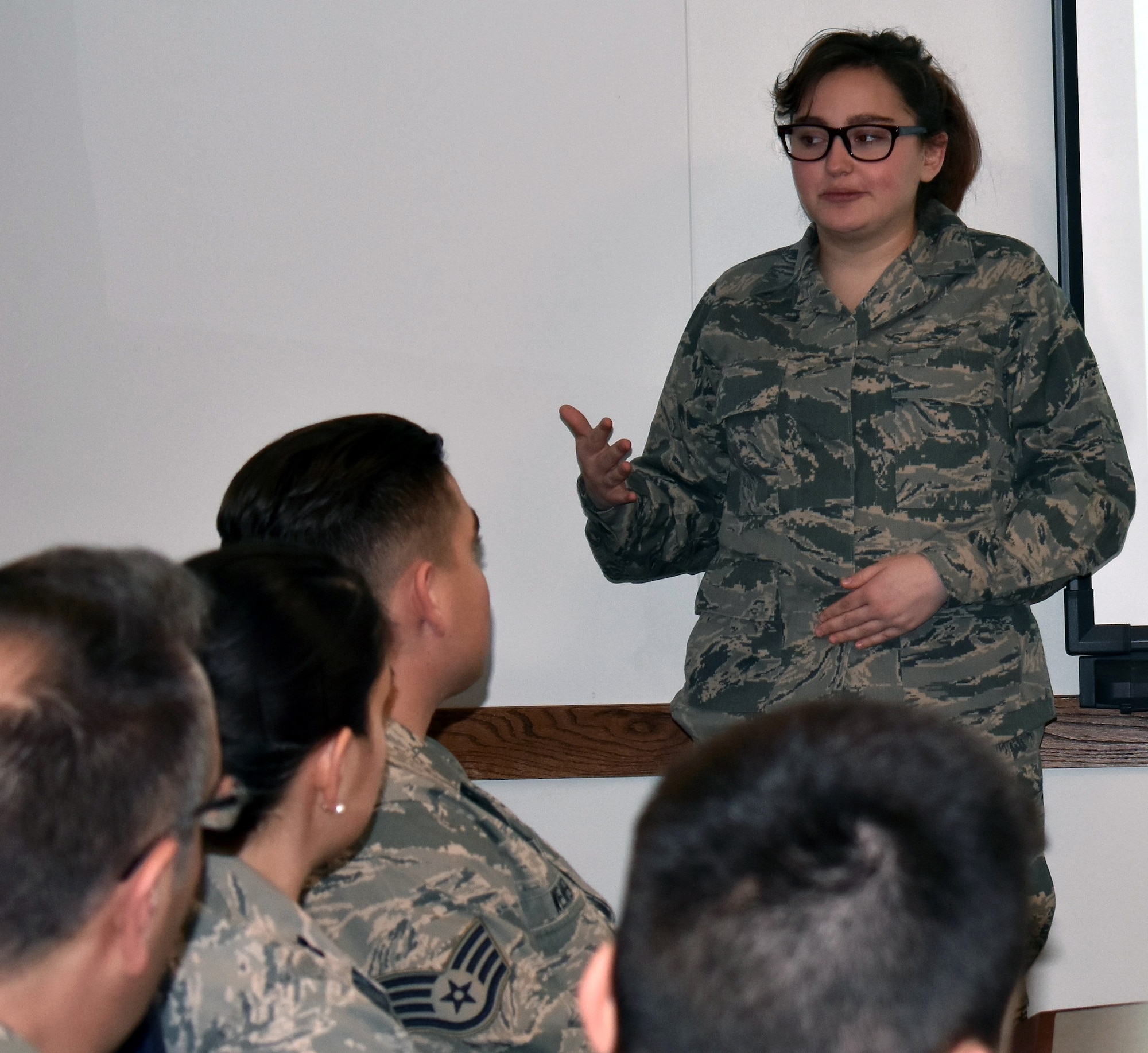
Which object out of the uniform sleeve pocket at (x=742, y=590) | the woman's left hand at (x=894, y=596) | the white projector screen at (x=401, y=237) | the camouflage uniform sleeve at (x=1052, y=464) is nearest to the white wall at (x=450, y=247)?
A: the white projector screen at (x=401, y=237)

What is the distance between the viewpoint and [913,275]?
191 cm

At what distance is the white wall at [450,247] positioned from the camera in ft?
7.37

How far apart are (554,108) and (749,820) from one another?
1.94 m

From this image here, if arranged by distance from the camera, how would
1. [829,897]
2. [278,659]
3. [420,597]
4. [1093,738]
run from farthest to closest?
[1093,738], [420,597], [278,659], [829,897]

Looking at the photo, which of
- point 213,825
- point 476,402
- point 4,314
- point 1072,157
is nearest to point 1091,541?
point 1072,157

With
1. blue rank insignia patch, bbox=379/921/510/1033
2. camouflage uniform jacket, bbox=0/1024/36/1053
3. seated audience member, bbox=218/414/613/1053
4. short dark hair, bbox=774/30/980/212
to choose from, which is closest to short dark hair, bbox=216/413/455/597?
seated audience member, bbox=218/414/613/1053

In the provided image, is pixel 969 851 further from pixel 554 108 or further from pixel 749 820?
pixel 554 108

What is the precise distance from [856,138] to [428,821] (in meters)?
1.23

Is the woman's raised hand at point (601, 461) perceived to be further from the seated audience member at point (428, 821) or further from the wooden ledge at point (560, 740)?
the wooden ledge at point (560, 740)

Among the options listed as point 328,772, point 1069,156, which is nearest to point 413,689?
point 328,772

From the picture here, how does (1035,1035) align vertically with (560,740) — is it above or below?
above

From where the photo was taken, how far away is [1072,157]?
7.06 feet

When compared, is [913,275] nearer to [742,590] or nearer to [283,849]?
[742,590]

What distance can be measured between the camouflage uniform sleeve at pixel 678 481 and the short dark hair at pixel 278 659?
3.09 ft
